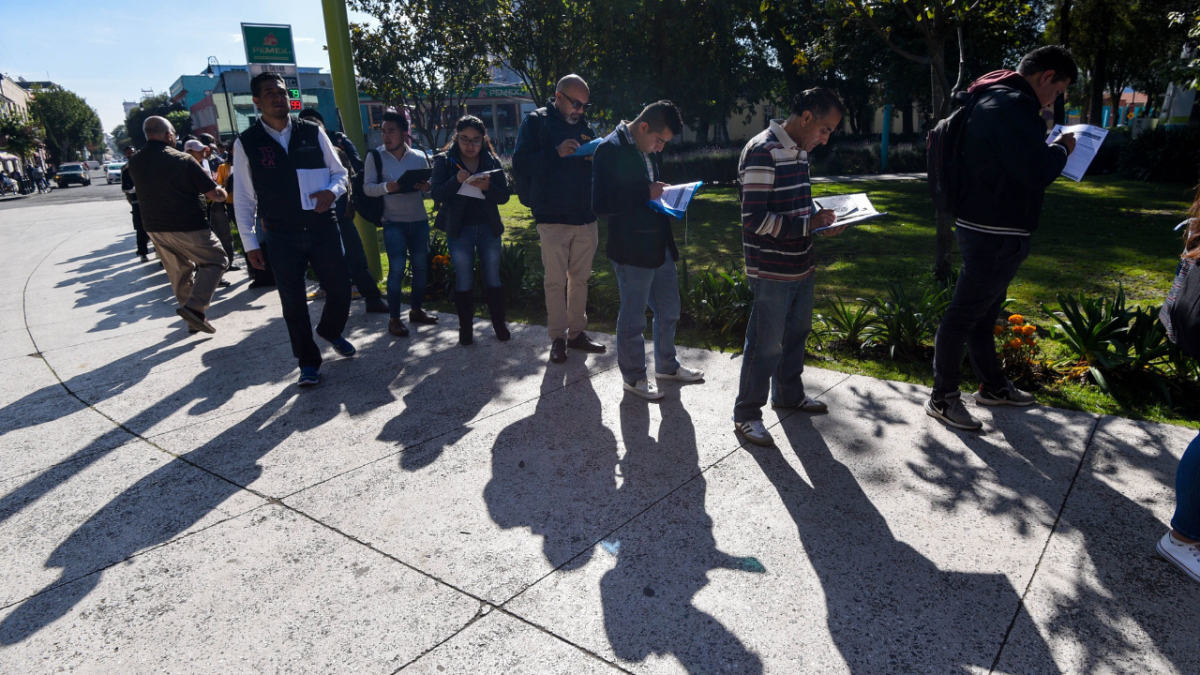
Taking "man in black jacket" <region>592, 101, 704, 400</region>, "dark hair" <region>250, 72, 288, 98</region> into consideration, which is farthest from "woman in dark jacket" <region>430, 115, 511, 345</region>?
"man in black jacket" <region>592, 101, 704, 400</region>

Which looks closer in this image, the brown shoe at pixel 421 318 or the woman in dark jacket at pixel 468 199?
the woman in dark jacket at pixel 468 199

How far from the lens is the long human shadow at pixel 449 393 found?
13.4ft

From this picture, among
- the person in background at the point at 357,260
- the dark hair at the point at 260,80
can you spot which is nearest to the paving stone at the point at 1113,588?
the dark hair at the point at 260,80

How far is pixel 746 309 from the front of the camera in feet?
19.1

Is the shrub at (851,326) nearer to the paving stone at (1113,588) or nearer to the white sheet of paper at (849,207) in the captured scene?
the white sheet of paper at (849,207)

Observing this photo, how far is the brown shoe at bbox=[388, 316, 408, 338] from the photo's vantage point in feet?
20.7

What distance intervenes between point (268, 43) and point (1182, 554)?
14.8 meters

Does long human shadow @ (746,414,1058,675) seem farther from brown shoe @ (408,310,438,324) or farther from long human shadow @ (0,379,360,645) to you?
brown shoe @ (408,310,438,324)

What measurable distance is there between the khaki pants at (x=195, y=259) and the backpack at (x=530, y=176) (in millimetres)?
3233

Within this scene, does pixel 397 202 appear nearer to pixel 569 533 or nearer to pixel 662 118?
pixel 662 118

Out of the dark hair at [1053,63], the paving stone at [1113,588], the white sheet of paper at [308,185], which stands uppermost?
the dark hair at [1053,63]

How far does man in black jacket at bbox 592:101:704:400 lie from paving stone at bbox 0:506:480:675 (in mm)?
2178

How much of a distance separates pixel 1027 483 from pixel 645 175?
2562mm

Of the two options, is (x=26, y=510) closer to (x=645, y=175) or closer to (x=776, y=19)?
(x=645, y=175)
